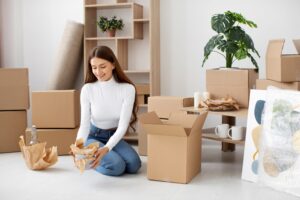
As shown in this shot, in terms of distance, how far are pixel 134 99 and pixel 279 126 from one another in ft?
3.32

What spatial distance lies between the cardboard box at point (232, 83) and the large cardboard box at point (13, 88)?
1599mm

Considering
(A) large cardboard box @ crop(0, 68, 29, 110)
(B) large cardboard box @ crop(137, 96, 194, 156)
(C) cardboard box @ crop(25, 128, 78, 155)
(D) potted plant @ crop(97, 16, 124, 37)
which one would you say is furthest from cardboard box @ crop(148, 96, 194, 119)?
(A) large cardboard box @ crop(0, 68, 29, 110)

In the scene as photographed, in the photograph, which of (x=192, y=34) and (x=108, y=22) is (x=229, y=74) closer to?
(x=192, y=34)

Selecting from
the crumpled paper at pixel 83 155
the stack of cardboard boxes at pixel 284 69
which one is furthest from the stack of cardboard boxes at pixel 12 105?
the stack of cardboard boxes at pixel 284 69

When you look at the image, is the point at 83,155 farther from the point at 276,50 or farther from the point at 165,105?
the point at 276,50

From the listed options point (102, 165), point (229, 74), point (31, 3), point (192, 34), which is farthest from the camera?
point (31, 3)

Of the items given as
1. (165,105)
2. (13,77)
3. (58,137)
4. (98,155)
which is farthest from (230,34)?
(13,77)

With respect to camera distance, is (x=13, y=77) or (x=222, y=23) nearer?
(x=222, y=23)

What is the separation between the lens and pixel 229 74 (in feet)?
10.6

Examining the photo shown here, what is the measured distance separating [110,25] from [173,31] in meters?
0.62

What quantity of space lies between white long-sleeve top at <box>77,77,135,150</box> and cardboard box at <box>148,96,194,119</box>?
1.73 ft

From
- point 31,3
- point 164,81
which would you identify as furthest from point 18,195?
point 31,3

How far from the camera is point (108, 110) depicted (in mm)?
2906

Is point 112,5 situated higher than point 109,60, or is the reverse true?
point 112,5
